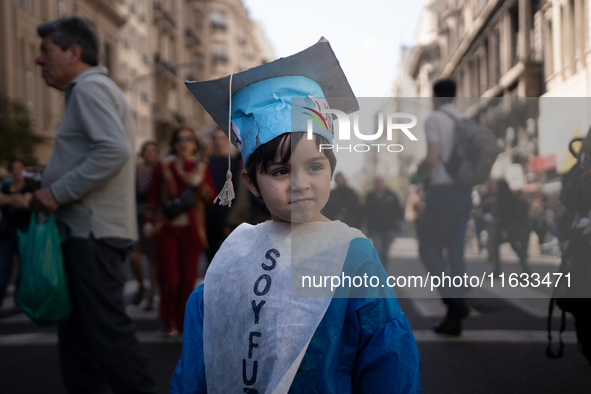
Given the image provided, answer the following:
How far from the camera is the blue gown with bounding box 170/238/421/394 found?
4.66 ft

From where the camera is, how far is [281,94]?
5.12 feet

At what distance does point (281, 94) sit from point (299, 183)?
0.26 metres

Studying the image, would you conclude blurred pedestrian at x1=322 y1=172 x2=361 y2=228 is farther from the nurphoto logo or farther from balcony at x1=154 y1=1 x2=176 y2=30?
balcony at x1=154 y1=1 x2=176 y2=30

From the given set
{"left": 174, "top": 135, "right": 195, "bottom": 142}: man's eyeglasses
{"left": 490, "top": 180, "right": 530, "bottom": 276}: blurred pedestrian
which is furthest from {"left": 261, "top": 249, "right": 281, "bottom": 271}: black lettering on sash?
{"left": 174, "top": 135, "right": 195, "bottom": 142}: man's eyeglasses

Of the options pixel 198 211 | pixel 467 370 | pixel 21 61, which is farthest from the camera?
pixel 21 61

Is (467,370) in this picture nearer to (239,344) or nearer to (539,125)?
(539,125)

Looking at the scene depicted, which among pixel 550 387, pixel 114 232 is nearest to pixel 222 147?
pixel 114 232

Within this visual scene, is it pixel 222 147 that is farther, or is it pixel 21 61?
pixel 21 61

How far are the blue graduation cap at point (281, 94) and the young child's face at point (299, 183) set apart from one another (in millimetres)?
67

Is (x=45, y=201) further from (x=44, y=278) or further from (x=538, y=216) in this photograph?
(x=538, y=216)

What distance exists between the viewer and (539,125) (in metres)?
1.93

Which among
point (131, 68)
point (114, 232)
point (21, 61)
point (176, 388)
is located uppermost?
point (131, 68)

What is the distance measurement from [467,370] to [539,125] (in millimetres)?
1923

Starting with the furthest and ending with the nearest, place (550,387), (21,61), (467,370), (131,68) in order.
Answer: (131,68)
(21,61)
(467,370)
(550,387)
